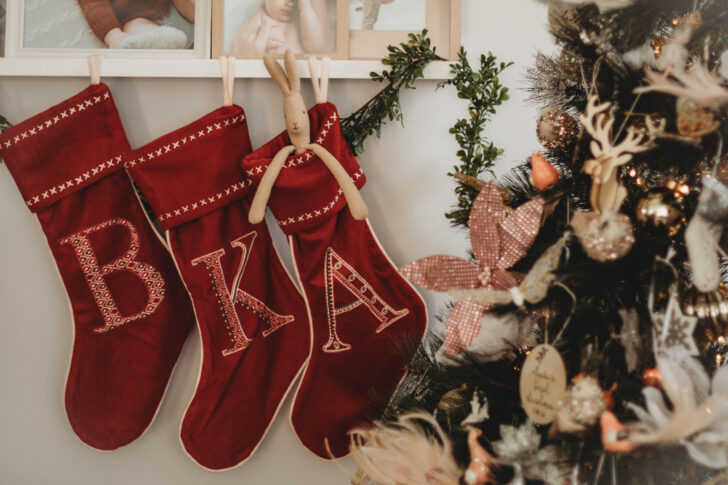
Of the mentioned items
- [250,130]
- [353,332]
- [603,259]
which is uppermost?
[250,130]

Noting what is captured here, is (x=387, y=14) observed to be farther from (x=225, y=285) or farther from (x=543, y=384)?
(x=543, y=384)

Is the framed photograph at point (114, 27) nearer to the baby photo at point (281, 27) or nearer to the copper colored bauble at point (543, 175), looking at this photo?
the baby photo at point (281, 27)

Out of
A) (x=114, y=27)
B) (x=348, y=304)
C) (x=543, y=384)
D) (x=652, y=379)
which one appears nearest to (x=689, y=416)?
(x=652, y=379)

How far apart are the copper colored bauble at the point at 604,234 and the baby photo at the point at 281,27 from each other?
0.80 metres

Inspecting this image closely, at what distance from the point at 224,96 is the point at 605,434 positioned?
955 mm

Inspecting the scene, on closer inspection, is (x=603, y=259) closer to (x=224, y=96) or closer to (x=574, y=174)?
(x=574, y=174)

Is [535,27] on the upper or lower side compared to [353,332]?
upper

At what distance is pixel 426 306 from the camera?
1.18 metres

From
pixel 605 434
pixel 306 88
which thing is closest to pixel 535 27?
pixel 306 88

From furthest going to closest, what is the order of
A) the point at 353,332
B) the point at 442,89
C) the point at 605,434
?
the point at 442,89, the point at 353,332, the point at 605,434

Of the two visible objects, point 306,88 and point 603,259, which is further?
point 306,88

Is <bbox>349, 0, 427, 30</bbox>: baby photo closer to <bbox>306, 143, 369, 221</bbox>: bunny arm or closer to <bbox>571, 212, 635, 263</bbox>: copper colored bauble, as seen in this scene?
<bbox>306, 143, 369, 221</bbox>: bunny arm

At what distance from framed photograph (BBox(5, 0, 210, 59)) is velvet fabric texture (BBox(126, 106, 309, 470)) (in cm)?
24

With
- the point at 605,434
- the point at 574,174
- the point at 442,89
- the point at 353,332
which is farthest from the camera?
the point at 442,89
